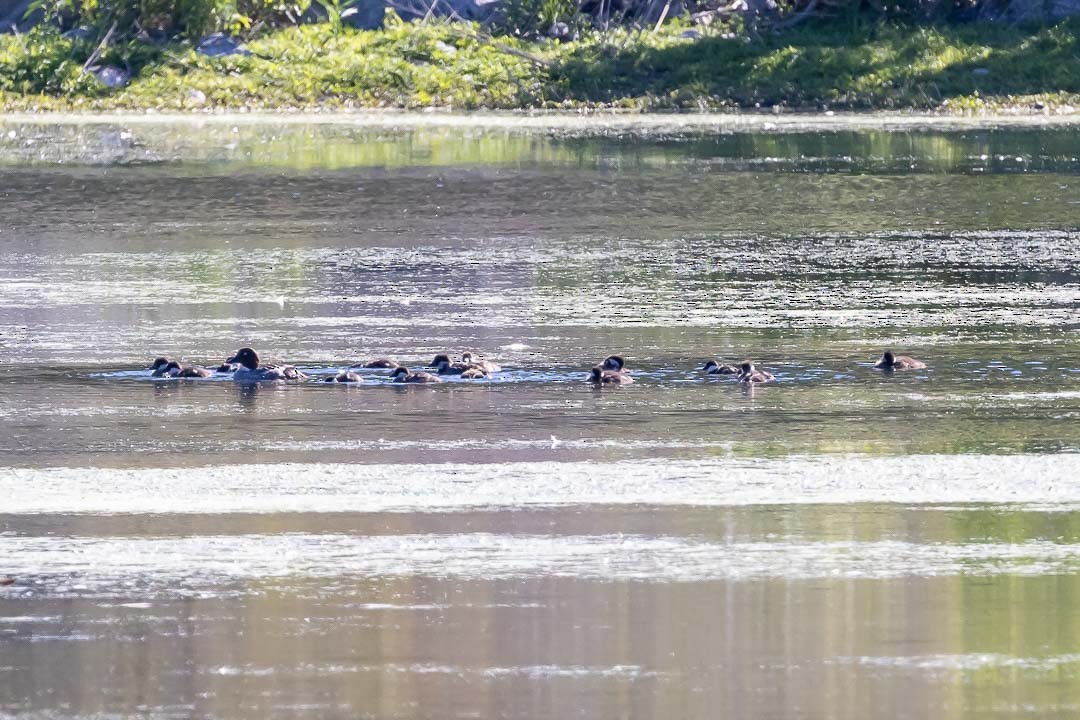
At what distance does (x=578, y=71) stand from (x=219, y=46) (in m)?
7.84

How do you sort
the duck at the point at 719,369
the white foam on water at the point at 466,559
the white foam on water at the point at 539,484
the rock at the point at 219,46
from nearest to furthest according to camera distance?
1. the white foam on water at the point at 466,559
2. the white foam on water at the point at 539,484
3. the duck at the point at 719,369
4. the rock at the point at 219,46

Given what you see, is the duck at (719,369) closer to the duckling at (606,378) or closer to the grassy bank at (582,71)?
the duckling at (606,378)

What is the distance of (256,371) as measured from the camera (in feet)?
37.1

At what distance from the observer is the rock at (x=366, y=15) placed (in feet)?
149

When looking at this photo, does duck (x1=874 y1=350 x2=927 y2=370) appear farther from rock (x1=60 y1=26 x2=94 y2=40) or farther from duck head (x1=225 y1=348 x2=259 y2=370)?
rock (x1=60 y1=26 x2=94 y2=40)

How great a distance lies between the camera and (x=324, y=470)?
885 centimetres

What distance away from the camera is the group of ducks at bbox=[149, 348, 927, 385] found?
36.4 feet

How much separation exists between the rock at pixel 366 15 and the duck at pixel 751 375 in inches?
1377

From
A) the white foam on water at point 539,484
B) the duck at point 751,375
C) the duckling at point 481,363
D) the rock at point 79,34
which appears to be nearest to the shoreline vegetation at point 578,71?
the rock at point 79,34

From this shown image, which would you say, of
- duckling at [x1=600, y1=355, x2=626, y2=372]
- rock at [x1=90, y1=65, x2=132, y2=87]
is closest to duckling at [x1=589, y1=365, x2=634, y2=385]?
duckling at [x1=600, y1=355, x2=626, y2=372]

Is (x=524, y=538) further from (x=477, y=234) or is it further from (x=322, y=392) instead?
(x=477, y=234)

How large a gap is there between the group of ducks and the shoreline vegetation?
29.4 metres

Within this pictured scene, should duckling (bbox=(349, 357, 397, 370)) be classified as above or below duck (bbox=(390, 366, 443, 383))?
above

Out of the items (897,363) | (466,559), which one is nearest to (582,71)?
(897,363)
